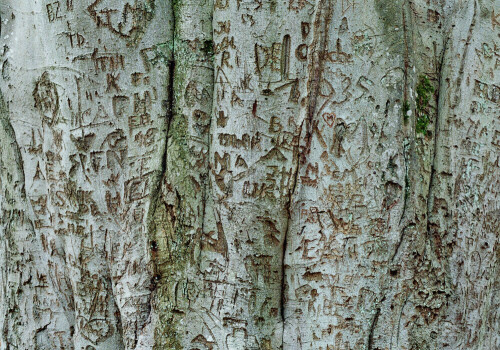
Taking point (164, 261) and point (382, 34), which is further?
point (164, 261)

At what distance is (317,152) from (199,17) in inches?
29.7

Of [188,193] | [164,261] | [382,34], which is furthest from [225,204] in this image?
[382,34]

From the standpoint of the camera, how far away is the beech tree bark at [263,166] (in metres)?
2.77

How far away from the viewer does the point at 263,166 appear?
2793 millimetres

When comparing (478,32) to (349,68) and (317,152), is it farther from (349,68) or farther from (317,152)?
(317,152)

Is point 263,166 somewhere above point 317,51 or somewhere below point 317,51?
below

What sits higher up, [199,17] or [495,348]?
[199,17]

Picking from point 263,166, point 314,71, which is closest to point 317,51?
point 314,71

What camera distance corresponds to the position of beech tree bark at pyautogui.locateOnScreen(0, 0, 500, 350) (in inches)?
109

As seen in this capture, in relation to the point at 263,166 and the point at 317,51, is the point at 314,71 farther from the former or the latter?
the point at 263,166

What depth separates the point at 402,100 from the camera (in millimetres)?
2783

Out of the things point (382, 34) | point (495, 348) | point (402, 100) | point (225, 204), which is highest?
point (382, 34)

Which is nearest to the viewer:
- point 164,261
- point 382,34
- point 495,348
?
point 382,34

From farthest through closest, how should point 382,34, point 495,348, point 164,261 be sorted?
point 495,348 → point 164,261 → point 382,34
